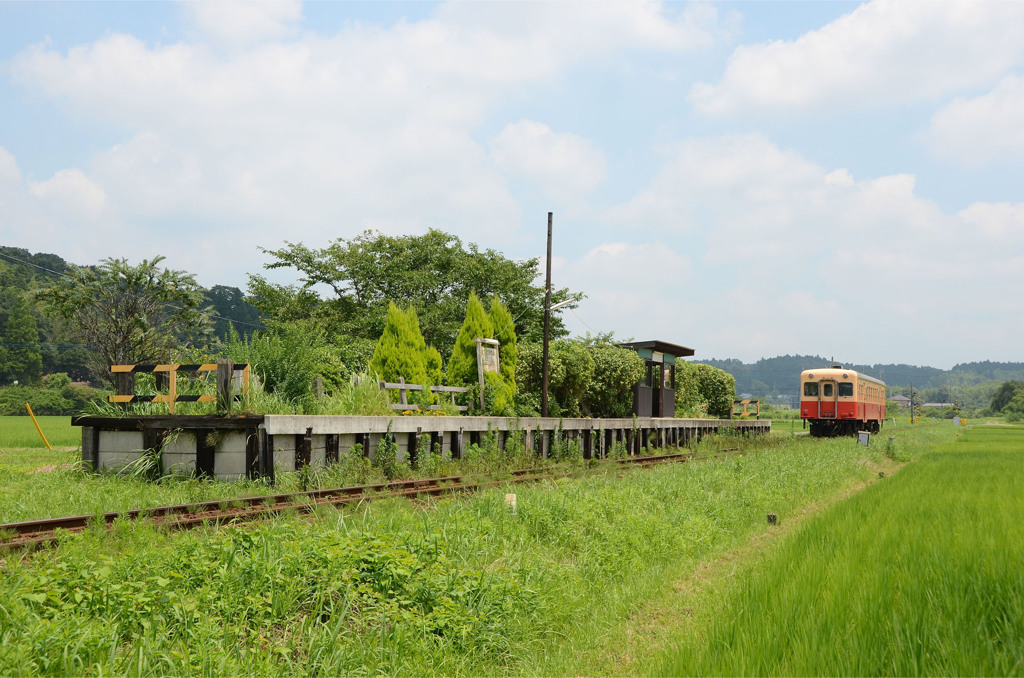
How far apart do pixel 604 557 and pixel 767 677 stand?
11.0 feet

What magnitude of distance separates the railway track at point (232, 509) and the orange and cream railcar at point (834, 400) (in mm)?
25772

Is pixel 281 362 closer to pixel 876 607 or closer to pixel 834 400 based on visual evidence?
pixel 876 607

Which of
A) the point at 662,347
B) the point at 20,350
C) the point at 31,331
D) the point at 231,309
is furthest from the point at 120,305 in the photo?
the point at 231,309

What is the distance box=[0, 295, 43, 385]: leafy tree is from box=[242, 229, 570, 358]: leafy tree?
42.5 meters

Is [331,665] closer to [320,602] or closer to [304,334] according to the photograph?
[320,602]

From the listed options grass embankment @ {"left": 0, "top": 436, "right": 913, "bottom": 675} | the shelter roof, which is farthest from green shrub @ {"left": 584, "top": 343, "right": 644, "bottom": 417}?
grass embankment @ {"left": 0, "top": 436, "right": 913, "bottom": 675}

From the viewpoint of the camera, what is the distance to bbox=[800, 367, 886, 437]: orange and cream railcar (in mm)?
33406

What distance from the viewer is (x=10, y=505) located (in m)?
8.44

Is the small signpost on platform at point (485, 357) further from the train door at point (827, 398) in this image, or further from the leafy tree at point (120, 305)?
the train door at point (827, 398)

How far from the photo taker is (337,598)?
487cm

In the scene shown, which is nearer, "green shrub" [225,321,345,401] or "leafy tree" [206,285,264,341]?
"green shrub" [225,321,345,401]

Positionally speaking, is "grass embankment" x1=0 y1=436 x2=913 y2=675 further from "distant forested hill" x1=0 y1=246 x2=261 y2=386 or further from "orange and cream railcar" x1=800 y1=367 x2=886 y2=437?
"distant forested hill" x1=0 y1=246 x2=261 y2=386

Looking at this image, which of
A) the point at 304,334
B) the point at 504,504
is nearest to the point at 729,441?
the point at 304,334

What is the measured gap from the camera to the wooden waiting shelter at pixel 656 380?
80.9 ft
